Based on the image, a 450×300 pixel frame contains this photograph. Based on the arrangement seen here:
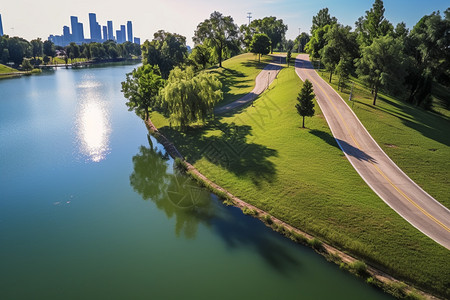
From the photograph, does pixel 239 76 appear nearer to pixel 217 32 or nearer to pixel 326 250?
pixel 217 32

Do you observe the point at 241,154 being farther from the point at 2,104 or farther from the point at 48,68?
the point at 48,68

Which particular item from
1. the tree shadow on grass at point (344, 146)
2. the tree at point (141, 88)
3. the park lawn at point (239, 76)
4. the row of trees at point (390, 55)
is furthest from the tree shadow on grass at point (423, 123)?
the tree at point (141, 88)

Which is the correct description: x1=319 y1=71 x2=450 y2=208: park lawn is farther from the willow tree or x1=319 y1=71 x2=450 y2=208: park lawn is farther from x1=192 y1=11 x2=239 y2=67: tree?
x1=192 y1=11 x2=239 y2=67: tree

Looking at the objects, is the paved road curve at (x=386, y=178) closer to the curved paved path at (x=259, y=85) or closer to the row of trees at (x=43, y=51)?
the curved paved path at (x=259, y=85)

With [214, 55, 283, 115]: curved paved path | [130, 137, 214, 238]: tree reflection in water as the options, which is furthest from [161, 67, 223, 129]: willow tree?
[214, 55, 283, 115]: curved paved path

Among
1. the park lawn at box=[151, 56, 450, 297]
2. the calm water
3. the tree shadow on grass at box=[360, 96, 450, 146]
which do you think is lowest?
the calm water

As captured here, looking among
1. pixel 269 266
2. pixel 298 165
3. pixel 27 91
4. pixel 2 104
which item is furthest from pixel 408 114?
pixel 27 91

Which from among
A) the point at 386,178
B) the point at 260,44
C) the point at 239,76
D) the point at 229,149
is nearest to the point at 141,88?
the point at 229,149
